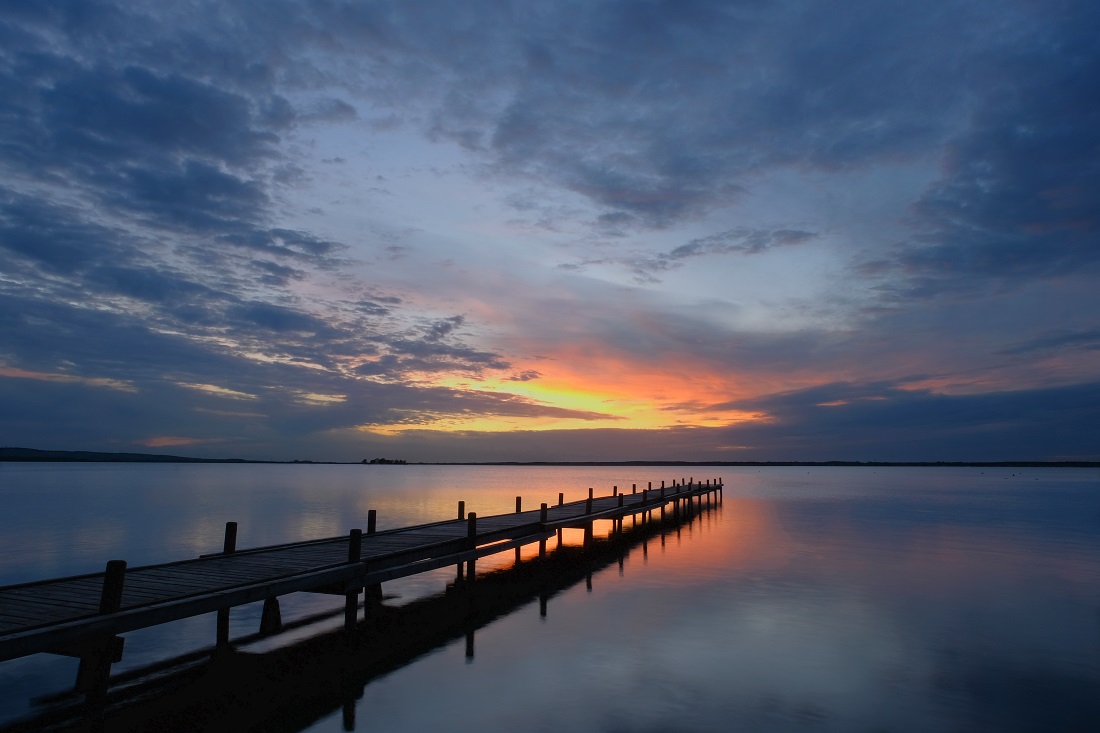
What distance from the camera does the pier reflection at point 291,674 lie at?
34.2 feet

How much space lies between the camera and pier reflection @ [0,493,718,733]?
34.2 ft

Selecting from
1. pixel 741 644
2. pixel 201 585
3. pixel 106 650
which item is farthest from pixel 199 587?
pixel 741 644

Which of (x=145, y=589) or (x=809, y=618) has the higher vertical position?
(x=145, y=589)

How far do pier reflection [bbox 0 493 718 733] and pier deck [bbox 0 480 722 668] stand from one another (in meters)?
0.99

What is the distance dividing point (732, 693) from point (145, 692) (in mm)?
10168

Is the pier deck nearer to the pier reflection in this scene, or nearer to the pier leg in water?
the pier reflection

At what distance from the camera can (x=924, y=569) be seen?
87.0ft

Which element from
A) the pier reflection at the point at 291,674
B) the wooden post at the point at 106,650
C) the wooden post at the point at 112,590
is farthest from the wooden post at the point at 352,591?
the wooden post at the point at 112,590

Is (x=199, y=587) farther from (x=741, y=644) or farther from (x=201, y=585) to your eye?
(x=741, y=644)

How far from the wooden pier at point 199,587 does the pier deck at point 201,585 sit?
2 centimetres

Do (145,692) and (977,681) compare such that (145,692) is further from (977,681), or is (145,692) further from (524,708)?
(977,681)

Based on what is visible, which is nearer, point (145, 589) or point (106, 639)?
point (106, 639)

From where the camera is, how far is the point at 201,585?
11.9m

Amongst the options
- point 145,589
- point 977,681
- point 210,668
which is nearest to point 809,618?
point 977,681
